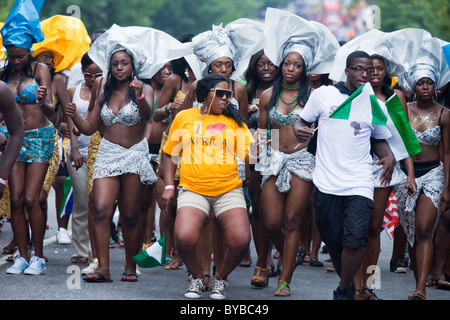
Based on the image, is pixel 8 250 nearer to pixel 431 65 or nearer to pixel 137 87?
pixel 137 87

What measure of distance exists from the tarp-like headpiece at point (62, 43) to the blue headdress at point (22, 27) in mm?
1266

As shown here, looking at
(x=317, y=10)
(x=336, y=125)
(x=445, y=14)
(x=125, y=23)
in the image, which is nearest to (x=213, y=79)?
(x=336, y=125)

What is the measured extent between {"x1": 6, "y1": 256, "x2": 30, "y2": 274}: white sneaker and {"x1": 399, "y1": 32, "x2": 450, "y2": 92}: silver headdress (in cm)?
413

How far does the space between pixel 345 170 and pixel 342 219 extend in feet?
1.28

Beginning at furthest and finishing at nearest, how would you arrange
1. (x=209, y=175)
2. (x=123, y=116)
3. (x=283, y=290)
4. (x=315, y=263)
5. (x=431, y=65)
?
(x=315, y=263) < (x=431, y=65) < (x=123, y=116) < (x=283, y=290) < (x=209, y=175)

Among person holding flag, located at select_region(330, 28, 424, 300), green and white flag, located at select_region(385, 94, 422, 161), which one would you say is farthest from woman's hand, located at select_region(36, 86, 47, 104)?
green and white flag, located at select_region(385, 94, 422, 161)

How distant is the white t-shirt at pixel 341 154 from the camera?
7.15 metres

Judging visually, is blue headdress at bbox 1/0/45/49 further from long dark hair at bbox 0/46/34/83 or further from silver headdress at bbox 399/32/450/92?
silver headdress at bbox 399/32/450/92

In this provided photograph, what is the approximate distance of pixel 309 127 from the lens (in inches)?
303

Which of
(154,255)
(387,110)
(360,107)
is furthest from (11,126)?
(387,110)

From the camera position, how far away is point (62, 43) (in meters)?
10.4

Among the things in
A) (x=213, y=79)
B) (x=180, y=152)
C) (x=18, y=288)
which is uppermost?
(x=213, y=79)

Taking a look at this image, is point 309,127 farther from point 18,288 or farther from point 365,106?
point 18,288

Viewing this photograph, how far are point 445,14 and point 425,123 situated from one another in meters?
25.0
